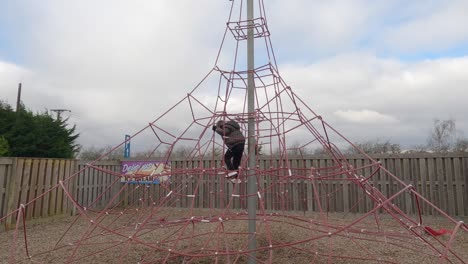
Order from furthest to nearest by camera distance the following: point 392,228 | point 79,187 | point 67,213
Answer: point 79,187
point 67,213
point 392,228

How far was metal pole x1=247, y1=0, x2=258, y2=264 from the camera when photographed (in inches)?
149

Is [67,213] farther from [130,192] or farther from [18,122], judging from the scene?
[18,122]

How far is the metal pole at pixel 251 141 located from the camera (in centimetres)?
377

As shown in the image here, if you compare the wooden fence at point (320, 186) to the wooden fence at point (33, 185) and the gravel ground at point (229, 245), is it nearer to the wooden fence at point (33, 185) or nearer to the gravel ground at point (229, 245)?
the wooden fence at point (33, 185)

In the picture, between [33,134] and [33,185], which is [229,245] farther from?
[33,134]

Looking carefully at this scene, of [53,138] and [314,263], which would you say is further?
[53,138]

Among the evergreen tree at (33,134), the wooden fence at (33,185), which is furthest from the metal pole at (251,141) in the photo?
the evergreen tree at (33,134)

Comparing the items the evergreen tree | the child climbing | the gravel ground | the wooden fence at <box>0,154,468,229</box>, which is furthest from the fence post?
the evergreen tree

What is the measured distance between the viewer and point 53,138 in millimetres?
14734

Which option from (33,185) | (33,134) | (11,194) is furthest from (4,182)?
(33,134)

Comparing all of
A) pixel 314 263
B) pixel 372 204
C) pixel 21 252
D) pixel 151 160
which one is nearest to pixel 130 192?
pixel 151 160

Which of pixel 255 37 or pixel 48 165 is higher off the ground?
pixel 255 37

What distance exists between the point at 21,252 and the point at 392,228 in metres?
6.00

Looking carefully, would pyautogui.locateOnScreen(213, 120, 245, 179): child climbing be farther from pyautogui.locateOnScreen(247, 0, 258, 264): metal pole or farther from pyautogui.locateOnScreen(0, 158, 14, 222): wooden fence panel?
pyautogui.locateOnScreen(0, 158, 14, 222): wooden fence panel
